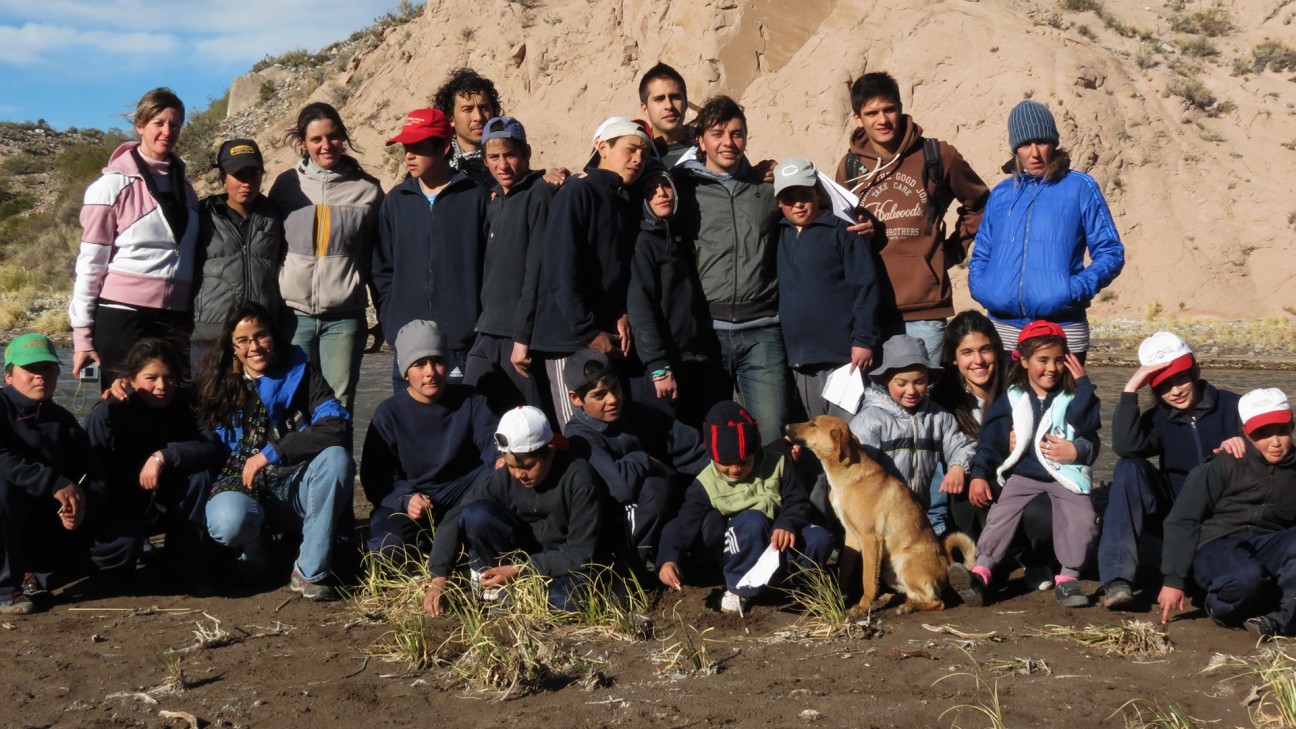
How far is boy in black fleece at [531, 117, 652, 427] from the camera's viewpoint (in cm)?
588

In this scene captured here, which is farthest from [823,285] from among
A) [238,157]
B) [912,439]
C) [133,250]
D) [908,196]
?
[133,250]

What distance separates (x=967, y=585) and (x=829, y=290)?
1633mm

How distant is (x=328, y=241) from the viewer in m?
6.45

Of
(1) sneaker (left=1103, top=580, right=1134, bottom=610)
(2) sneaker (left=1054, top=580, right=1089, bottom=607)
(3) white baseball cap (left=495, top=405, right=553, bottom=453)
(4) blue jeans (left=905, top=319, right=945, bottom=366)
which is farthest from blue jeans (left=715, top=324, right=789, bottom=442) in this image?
(1) sneaker (left=1103, top=580, right=1134, bottom=610)

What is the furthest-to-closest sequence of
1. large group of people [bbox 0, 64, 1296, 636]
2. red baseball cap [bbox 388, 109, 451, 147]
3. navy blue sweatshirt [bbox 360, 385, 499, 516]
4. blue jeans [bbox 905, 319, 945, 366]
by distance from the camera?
red baseball cap [bbox 388, 109, 451, 147]
blue jeans [bbox 905, 319, 945, 366]
navy blue sweatshirt [bbox 360, 385, 499, 516]
large group of people [bbox 0, 64, 1296, 636]

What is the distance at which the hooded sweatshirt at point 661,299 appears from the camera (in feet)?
19.4

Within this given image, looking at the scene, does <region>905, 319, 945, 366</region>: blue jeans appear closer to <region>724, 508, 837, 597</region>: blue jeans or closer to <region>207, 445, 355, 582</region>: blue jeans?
<region>724, 508, 837, 597</region>: blue jeans

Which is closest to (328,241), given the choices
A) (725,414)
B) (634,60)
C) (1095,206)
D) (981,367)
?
(725,414)

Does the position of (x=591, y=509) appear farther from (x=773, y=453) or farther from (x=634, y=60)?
(x=634, y=60)

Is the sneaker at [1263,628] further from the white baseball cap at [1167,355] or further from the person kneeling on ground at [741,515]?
the person kneeling on ground at [741,515]

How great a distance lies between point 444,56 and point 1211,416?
25.2 m

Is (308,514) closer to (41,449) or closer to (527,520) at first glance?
(527,520)

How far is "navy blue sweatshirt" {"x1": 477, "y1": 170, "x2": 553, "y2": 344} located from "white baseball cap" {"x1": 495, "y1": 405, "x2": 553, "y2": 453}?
90 centimetres

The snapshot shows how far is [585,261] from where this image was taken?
19.7 feet
